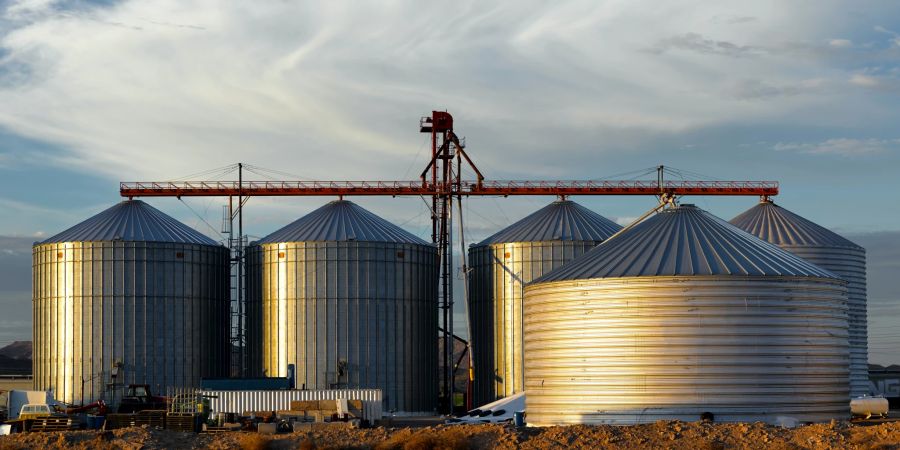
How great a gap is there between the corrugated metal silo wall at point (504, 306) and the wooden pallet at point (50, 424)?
3778 centimetres

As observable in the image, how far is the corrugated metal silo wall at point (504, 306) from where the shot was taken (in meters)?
102

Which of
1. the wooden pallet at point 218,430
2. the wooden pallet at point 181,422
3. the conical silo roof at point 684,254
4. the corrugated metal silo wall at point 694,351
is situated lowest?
the wooden pallet at point 218,430

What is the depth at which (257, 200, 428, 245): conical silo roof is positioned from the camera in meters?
100

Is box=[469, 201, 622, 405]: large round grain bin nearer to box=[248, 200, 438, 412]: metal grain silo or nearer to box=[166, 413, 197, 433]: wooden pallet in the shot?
box=[248, 200, 438, 412]: metal grain silo

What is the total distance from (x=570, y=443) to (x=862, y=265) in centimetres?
5106

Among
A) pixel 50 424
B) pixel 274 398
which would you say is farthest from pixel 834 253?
pixel 50 424

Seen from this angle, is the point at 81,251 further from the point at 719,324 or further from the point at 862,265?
the point at 862,265

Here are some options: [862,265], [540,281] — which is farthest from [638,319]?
[862,265]

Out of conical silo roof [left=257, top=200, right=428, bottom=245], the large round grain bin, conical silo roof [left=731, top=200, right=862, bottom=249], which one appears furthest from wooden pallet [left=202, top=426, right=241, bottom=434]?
conical silo roof [left=731, top=200, right=862, bottom=249]

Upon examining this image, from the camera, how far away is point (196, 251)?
101 m

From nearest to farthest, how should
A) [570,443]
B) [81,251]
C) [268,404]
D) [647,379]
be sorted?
[570,443] < [647,379] < [268,404] < [81,251]

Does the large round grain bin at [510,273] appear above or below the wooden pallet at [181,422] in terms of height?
above

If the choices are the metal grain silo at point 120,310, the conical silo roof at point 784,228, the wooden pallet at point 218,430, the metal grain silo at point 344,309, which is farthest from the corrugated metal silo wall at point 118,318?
the conical silo roof at point 784,228

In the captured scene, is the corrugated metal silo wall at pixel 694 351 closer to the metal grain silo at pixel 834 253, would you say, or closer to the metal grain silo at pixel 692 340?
the metal grain silo at pixel 692 340
